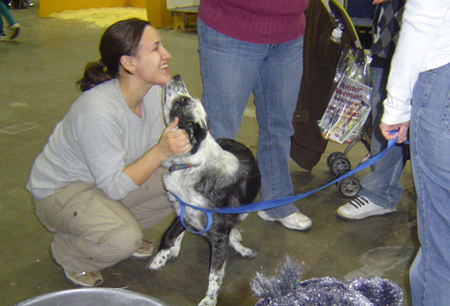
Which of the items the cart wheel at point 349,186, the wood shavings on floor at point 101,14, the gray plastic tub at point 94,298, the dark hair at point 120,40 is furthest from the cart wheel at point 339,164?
the wood shavings on floor at point 101,14

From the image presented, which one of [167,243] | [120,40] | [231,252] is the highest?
[120,40]

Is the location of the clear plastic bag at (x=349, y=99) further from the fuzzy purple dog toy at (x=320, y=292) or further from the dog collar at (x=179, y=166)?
the fuzzy purple dog toy at (x=320, y=292)

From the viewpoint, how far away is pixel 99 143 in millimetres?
1686

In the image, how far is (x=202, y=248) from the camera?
2217mm

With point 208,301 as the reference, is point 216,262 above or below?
above

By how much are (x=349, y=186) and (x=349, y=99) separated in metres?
0.61

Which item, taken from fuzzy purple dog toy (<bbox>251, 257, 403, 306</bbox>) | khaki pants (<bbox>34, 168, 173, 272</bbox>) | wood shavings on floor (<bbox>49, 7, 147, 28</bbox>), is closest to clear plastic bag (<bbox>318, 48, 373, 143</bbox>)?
khaki pants (<bbox>34, 168, 173, 272</bbox>)

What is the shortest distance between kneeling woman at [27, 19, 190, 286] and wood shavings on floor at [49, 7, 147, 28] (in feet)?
24.4

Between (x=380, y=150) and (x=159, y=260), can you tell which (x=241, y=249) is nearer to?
(x=159, y=260)

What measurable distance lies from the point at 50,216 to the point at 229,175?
0.83 metres

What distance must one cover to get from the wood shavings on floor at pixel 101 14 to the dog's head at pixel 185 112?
296 inches

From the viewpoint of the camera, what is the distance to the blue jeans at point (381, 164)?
2.26m

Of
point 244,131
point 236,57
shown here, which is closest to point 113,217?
point 236,57

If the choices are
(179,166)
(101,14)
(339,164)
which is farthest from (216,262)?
(101,14)
